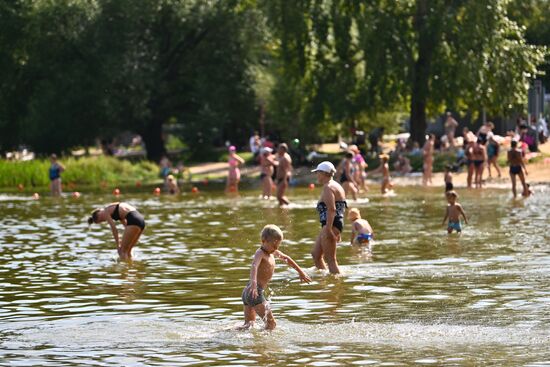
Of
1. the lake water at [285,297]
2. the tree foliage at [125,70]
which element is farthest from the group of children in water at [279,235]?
the tree foliage at [125,70]

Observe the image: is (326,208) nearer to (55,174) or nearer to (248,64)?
(55,174)

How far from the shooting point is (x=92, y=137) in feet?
213

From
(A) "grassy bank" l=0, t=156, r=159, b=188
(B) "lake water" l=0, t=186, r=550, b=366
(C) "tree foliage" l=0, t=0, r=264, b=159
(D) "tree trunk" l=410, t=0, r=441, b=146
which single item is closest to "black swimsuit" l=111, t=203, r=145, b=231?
(B) "lake water" l=0, t=186, r=550, b=366

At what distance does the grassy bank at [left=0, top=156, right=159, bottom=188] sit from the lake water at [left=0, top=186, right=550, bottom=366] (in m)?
23.6

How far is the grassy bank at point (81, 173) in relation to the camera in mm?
55688

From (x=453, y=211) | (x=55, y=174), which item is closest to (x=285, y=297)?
(x=453, y=211)

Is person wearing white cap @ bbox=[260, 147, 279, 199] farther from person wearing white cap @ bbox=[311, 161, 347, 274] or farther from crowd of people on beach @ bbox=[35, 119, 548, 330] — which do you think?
person wearing white cap @ bbox=[311, 161, 347, 274]

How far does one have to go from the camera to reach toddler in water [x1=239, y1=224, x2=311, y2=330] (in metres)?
15.0

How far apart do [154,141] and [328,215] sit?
1921 inches

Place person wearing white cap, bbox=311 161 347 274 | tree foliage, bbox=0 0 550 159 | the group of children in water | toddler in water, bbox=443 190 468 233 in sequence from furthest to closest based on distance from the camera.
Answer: tree foliage, bbox=0 0 550 159 < toddler in water, bbox=443 190 468 233 < person wearing white cap, bbox=311 161 347 274 < the group of children in water

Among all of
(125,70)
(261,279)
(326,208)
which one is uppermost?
(125,70)

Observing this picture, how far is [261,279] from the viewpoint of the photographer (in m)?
15.3

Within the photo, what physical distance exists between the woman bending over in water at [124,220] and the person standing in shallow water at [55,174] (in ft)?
75.5

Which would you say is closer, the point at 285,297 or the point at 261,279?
the point at 261,279
